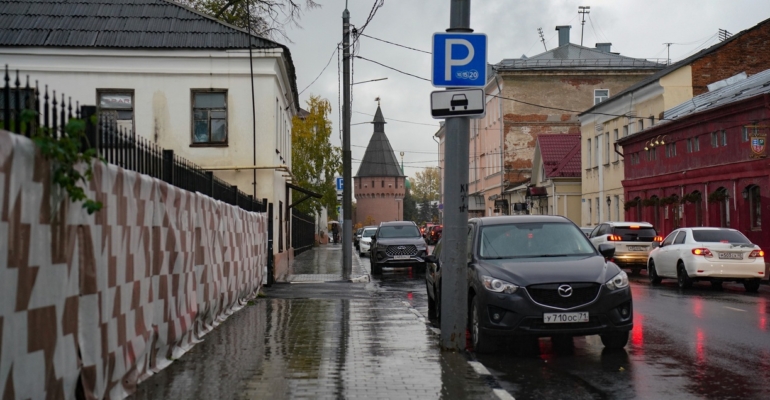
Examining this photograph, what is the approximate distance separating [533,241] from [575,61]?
207ft

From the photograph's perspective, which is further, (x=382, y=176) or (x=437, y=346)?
(x=382, y=176)

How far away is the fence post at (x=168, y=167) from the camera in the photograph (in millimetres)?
10695

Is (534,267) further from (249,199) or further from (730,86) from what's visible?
(730,86)

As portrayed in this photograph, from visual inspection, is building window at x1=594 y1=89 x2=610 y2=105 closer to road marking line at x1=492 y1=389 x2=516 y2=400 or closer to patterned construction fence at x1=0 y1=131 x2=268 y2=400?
patterned construction fence at x1=0 y1=131 x2=268 y2=400

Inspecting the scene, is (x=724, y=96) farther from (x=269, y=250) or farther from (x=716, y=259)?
(x=269, y=250)

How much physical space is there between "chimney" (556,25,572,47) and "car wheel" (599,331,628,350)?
70.1m

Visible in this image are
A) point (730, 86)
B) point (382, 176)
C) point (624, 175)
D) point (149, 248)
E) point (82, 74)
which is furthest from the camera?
point (382, 176)

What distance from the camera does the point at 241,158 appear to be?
99.8ft

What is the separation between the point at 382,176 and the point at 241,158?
96.2 m

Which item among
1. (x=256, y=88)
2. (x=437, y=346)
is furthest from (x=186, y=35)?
(x=437, y=346)

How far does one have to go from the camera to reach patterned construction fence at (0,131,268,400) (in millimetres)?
5410

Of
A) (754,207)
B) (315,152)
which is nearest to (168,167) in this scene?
(754,207)

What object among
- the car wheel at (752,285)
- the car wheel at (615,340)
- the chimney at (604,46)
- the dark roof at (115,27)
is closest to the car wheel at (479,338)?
the car wheel at (615,340)

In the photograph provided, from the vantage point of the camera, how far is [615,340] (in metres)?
11.1
